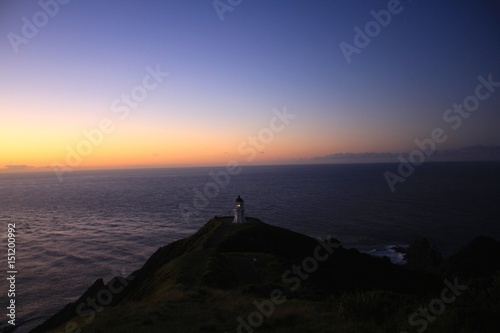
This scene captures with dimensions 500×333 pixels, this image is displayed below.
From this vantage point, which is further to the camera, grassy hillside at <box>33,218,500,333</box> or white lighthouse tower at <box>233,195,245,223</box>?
white lighthouse tower at <box>233,195,245,223</box>

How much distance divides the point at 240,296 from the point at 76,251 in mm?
52850

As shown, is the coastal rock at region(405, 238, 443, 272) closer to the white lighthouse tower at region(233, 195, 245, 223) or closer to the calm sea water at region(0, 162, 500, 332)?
the calm sea water at region(0, 162, 500, 332)

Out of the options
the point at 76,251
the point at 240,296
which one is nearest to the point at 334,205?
the point at 76,251

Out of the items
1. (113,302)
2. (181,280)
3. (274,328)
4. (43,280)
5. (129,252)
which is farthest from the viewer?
(129,252)

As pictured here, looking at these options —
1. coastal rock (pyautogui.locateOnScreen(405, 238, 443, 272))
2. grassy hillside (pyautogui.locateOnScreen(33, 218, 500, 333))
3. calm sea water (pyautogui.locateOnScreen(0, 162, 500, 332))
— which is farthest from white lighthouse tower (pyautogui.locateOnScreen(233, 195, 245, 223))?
coastal rock (pyautogui.locateOnScreen(405, 238, 443, 272))

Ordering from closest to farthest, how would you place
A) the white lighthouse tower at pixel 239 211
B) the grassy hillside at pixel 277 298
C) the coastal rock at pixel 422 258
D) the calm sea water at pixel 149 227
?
the grassy hillside at pixel 277 298 < the white lighthouse tower at pixel 239 211 < the calm sea water at pixel 149 227 < the coastal rock at pixel 422 258

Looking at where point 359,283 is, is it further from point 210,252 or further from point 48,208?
point 48,208

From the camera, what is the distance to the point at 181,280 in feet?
81.6

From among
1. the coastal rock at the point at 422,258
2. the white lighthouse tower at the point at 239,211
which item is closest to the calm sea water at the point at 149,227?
the coastal rock at the point at 422,258

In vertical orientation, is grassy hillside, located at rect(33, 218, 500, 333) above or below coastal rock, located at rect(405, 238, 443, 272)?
above

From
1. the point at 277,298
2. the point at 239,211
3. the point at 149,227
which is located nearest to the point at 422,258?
the point at 239,211

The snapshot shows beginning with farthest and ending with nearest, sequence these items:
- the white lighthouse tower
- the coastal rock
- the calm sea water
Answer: the coastal rock
the calm sea water
the white lighthouse tower

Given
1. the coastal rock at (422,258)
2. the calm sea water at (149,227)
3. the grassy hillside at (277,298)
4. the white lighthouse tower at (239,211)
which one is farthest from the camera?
the coastal rock at (422,258)

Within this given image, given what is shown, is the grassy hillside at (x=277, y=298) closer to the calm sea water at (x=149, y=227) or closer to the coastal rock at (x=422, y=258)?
the coastal rock at (x=422, y=258)
